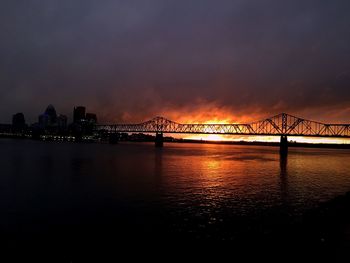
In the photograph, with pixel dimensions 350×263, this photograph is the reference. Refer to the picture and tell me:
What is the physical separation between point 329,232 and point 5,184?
34.5 metres

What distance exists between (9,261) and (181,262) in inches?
310

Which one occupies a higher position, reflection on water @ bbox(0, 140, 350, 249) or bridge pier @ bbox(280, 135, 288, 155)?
bridge pier @ bbox(280, 135, 288, 155)

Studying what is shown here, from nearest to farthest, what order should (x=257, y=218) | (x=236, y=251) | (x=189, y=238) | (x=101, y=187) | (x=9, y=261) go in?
(x=9, y=261) < (x=236, y=251) < (x=189, y=238) < (x=257, y=218) < (x=101, y=187)

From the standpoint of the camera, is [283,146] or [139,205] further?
[283,146]

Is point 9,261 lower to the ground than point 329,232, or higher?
lower

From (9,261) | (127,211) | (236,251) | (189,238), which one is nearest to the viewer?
(9,261)

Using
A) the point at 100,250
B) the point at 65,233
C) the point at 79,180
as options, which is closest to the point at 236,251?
the point at 100,250

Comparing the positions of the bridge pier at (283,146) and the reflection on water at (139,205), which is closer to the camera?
the reflection on water at (139,205)

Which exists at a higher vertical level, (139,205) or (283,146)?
(283,146)

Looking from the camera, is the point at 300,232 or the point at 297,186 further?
the point at 297,186

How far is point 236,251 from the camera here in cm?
1460

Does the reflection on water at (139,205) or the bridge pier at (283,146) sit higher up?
the bridge pier at (283,146)

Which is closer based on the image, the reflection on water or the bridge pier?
the reflection on water

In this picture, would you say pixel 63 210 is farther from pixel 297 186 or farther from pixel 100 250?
pixel 297 186
